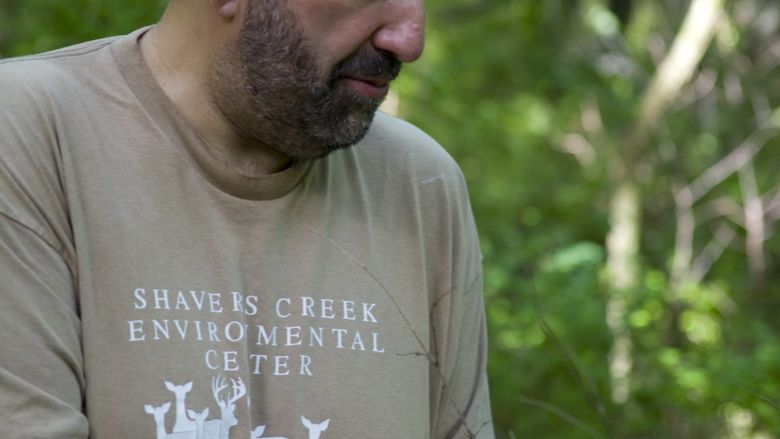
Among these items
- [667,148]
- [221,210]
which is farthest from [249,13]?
[667,148]

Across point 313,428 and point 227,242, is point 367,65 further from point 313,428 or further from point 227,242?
point 313,428

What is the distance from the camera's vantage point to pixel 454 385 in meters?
2.68

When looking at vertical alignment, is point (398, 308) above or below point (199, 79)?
below

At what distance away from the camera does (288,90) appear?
2.45 metres

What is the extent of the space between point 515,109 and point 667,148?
205 cm

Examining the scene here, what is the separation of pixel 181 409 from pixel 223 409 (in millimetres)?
76

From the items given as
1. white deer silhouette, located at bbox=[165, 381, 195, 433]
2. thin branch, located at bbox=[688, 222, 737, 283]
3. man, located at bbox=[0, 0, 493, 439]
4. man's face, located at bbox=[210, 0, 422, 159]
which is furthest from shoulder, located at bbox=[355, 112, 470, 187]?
thin branch, located at bbox=[688, 222, 737, 283]

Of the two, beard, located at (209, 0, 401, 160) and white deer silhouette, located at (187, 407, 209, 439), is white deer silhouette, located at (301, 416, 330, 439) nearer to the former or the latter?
white deer silhouette, located at (187, 407, 209, 439)

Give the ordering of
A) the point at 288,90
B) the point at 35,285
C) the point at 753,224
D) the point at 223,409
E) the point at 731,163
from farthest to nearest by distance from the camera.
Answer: the point at 731,163
the point at 753,224
the point at 288,90
the point at 223,409
the point at 35,285

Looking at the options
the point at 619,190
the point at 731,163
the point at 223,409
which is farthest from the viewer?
the point at 731,163

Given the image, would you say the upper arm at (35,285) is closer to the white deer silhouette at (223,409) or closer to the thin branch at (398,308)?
the white deer silhouette at (223,409)

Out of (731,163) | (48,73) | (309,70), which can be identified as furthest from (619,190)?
(48,73)

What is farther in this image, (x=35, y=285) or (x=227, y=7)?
(x=227, y=7)

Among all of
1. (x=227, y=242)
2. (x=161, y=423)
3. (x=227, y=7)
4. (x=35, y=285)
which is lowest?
(x=161, y=423)
